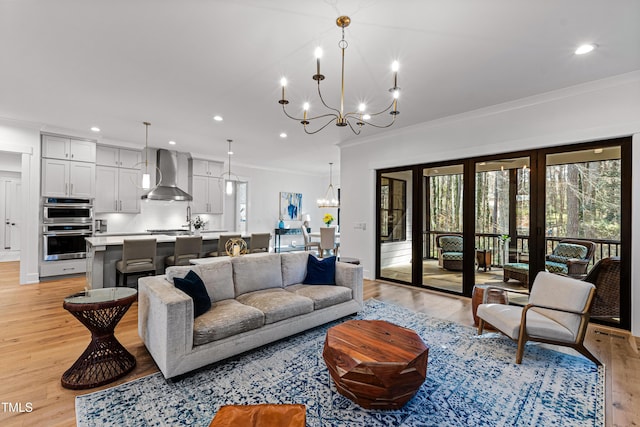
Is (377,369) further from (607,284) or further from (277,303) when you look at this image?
(607,284)

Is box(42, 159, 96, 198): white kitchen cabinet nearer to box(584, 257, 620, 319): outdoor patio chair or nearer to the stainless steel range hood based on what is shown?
the stainless steel range hood

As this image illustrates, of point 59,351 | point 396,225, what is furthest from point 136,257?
point 396,225

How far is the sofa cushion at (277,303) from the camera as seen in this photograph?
2.84 metres

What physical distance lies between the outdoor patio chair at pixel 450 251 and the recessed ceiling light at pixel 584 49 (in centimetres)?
274

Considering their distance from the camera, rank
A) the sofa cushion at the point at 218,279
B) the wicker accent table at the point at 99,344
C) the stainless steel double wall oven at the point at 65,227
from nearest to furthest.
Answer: the wicker accent table at the point at 99,344, the sofa cushion at the point at 218,279, the stainless steel double wall oven at the point at 65,227

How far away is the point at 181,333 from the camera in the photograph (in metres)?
2.25

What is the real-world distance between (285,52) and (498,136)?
129 inches

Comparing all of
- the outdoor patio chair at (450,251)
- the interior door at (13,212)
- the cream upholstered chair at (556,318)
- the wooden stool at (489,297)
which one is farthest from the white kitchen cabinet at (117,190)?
the cream upholstered chair at (556,318)

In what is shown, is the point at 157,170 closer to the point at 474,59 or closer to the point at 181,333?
the point at 181,333

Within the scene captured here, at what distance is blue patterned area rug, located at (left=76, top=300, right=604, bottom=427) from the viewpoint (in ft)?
6.16

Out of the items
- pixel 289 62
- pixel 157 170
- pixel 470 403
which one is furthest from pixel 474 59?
pixel 157 170

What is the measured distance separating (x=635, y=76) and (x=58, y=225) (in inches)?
353

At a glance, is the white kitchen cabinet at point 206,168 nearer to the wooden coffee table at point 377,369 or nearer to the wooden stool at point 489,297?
the wooden coffee table at point 377,369

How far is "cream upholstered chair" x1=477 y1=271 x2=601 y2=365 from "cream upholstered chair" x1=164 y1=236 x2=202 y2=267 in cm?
430
